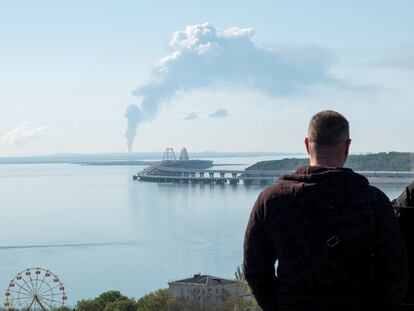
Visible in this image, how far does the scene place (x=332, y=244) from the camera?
109 centimetres

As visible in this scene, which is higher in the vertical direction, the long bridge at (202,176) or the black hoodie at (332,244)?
the black hoodie at (332,244)

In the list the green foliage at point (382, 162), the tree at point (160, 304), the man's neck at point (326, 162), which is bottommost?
the tree at point (160, 304)

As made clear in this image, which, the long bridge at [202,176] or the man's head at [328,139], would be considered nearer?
the man's head at [328,139]

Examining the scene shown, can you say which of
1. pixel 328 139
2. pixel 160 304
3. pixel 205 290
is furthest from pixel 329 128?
pixel 205 290

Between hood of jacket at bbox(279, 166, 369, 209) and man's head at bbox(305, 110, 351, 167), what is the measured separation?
0.02 metres

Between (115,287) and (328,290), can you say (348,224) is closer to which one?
(328,290)

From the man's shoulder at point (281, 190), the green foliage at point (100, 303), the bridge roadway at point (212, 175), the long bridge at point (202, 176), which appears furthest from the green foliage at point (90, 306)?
the long bridge at point (202, 176)

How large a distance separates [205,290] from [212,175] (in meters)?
44.5

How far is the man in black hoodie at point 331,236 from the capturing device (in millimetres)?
1084

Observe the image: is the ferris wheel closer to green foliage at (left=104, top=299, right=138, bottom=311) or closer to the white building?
green foliage at (left=104, top=299, right=138, bottom=311)

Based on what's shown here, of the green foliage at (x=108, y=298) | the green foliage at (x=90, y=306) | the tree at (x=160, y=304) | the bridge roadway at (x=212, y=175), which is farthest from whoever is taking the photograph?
the bridge roadway at (x=212, y=175)

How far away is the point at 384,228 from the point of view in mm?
1078

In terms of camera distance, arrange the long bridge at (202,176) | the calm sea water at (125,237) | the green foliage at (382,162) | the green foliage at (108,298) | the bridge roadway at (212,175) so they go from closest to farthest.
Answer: the green foliage at (108,298) < the calm sea water at (125,237) < the bridge roadway at (212,175) < the green foliage at (382,162) < the long bridge at (202,176)

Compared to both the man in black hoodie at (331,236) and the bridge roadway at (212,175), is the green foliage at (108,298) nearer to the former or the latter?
the man in black hoodie at (331,236)
